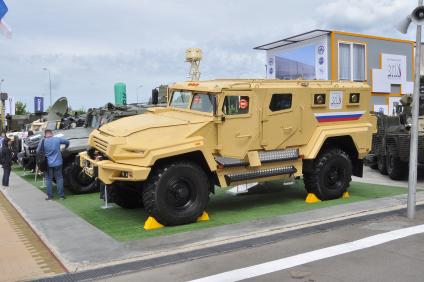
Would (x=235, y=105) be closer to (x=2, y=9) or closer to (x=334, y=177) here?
(x=334, y=177)

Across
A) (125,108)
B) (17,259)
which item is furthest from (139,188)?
(125,108)

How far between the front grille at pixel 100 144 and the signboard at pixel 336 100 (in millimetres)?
4434

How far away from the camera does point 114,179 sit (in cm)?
802

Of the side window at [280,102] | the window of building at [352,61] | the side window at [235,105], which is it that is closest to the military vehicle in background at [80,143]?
the side window at [235,105]

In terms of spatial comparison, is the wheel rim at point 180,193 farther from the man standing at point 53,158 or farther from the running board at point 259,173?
the man standing at point 53,158

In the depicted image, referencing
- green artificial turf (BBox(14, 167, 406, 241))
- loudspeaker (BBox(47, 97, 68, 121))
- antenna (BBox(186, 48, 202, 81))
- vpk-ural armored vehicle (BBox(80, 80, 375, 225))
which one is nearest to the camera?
vpk-ural armored vehicle (BBox(80, 80, 375, 225))

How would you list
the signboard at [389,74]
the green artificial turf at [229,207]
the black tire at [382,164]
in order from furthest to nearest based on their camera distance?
the signboard at [389,74] → the black tire at [382,164] → the green artificial turf at [229,207]

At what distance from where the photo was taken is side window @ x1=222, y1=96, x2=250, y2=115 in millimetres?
8672

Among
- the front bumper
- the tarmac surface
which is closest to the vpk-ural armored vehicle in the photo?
the front bumper

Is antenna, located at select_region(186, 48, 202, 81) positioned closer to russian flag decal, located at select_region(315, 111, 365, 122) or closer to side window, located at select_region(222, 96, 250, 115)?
russian flag decal, located at select_region(315, 111, 365, 122)

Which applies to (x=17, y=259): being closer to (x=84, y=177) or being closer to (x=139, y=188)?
(x=139, y=188)

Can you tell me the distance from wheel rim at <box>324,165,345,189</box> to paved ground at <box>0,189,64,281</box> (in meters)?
5.48

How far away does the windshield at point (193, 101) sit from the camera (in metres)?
8.79

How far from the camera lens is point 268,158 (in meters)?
9.14
